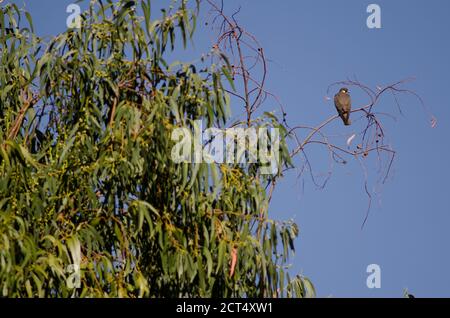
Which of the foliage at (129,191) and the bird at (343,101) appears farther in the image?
the bird at (343,101)

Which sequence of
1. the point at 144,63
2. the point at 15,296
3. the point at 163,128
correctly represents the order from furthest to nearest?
the point at 144,63 → the point at 163,128 → the point at 15,296

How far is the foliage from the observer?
586 centimetres

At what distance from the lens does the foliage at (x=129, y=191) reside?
586cm

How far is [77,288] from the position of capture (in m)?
5.80

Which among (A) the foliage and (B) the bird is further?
(B) the bird

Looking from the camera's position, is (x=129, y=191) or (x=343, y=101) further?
(x=343, y=101)

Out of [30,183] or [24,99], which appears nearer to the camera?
[30,183]

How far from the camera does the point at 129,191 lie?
20.5 feet

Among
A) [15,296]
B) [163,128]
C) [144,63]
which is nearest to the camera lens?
[15,296]

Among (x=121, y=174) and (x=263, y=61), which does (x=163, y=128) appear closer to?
(x=121, y=174)

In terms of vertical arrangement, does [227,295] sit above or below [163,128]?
below
